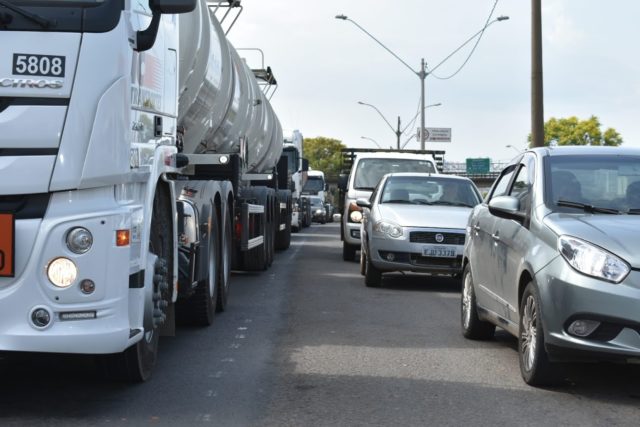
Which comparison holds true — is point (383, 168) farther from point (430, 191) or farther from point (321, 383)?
point (321, 383)

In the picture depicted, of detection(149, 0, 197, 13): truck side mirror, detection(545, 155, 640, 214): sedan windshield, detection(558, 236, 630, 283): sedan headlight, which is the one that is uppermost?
detection(149, 0, 197, 13): truck side mirror

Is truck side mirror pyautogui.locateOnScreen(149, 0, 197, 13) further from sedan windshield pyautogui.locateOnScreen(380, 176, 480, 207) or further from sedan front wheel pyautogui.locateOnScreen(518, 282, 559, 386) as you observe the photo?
sedan windshield pyautogui.locateOnScreen(380, 176, 480, 207)

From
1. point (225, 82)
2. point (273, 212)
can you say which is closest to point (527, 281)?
point (225, 82)

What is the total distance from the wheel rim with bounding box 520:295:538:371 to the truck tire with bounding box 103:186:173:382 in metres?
2.46

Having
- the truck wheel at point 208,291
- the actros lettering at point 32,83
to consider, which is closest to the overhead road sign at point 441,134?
the truck wheel at point 208,291

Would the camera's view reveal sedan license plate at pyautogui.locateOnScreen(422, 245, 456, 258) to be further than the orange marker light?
Yes

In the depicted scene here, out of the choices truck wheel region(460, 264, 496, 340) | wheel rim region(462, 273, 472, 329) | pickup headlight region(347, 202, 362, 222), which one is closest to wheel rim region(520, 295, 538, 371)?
truck wheel region(460, 264, 496, 340)

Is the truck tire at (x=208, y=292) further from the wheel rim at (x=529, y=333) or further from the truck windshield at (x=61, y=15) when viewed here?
the truck windshield at (x=61, y=15)

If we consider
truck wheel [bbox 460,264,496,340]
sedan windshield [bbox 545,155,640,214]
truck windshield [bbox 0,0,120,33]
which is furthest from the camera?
truck wheel [bbox 460,264,496,340]

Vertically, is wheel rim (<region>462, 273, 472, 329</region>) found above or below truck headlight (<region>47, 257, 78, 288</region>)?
below

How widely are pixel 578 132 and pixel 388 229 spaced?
12843 centimetres

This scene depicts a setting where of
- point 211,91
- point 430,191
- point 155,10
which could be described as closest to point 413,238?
point 430,191

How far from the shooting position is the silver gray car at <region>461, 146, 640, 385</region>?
644 centimetres

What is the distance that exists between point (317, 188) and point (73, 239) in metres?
53.5
